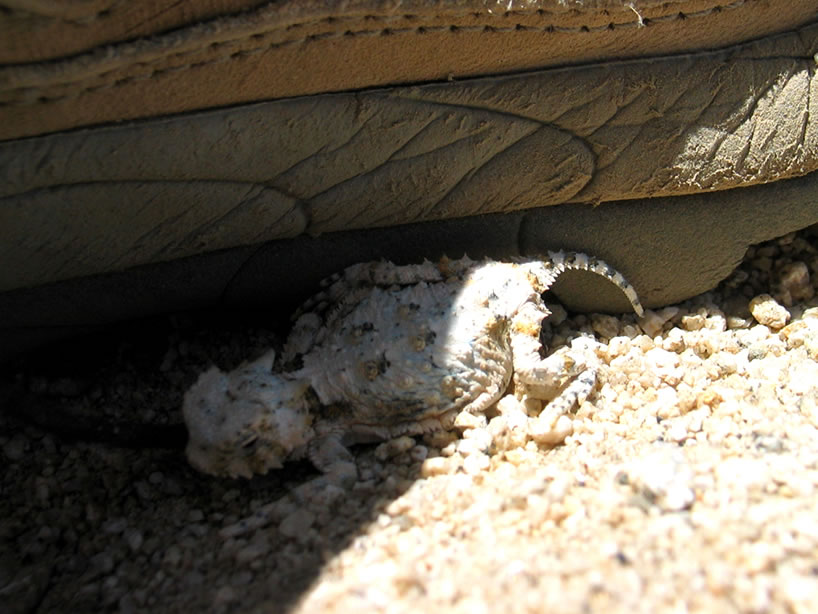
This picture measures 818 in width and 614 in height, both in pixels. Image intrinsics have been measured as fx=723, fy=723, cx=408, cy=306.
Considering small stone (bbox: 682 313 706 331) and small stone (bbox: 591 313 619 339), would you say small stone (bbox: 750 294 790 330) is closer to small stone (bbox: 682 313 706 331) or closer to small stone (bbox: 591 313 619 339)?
small stone (bbox: 682 313 706 331)

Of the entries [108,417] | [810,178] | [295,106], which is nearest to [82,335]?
[108,417]

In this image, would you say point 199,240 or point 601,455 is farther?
point 199,240

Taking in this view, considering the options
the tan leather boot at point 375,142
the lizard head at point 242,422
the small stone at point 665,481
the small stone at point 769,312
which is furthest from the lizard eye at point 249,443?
the small stone at point 769,312

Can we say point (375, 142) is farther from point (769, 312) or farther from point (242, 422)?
point (769, 312)

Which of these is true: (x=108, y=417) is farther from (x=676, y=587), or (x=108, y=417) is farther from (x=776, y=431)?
(x=776, y=431)

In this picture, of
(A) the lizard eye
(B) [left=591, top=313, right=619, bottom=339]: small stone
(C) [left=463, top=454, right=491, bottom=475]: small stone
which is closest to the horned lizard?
(A) the lizard eye

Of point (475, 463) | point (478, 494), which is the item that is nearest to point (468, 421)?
point (475, 463)
